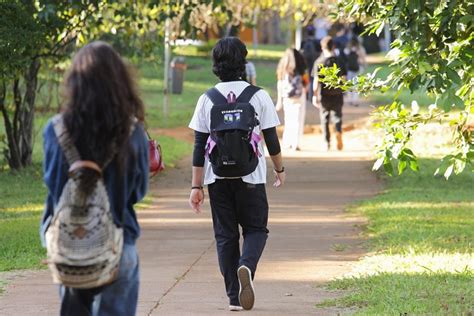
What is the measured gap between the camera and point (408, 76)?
8.55 m

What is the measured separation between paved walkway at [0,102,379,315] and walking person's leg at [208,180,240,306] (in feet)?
0.68

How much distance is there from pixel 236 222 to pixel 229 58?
3.67ft

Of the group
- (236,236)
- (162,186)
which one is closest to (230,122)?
(236,236)

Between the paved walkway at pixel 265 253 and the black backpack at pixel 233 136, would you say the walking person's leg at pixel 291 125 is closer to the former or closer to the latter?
the paved walkway at pixel 265 253

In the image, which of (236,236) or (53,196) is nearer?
(53,196)

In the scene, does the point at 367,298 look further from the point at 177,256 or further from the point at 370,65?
the point at 370,65

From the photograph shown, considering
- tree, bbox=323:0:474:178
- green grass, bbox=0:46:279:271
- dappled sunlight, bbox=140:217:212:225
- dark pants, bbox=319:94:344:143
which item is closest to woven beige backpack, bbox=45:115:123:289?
green grass, bbox=0:46:279:271

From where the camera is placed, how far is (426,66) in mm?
8102

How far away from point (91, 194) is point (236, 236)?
3256mm

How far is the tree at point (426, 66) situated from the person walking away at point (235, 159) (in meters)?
1.08

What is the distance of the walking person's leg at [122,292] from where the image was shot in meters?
5.12

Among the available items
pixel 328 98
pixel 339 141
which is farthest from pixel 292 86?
pixel 339 141

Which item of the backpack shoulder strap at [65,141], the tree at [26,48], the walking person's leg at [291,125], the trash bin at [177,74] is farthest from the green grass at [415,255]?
the trash bin at [177,74]

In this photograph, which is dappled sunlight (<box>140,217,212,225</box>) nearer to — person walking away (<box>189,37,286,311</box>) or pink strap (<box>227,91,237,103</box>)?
person walking away (<box>189,37,286,311</box>)
